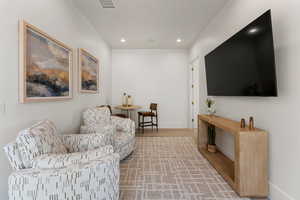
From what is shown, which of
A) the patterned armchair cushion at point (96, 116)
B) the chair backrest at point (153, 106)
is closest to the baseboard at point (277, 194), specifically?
the patterned armchair cushion at point (96, 116)

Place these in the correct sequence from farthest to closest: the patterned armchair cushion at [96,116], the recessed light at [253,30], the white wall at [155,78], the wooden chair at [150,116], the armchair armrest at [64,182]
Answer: the white wall at [155,78] < the wooden chair at [150,116] < the patterned armchair cushion at [96,116] < the recessed light at [253,30] < the armchair armrest at [64,182]

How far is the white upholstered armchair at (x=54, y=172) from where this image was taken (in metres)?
1.07

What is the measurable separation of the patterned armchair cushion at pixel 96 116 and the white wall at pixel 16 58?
149mm

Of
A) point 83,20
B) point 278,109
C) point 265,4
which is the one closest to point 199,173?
point 278,109

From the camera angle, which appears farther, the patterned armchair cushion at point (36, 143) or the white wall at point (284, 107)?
the white wall at point (284, 107)

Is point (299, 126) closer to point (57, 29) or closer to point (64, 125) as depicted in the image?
point (64, 125)

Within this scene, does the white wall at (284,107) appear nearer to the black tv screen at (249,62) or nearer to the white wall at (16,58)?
the black tv screen at (249,62)

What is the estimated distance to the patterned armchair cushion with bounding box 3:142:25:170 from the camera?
116 centimetres

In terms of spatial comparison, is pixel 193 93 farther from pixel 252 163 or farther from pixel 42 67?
pixel 42 67

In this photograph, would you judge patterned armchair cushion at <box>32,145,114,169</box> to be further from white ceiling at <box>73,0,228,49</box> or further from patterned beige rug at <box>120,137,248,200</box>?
white ceiling at <box>73,0,228,49</box>

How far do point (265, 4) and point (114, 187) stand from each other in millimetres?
2511

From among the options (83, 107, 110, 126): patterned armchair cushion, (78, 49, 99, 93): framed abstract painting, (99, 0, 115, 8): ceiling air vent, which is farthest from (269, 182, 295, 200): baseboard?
(99, 0, 115, 8): ceiling air vent

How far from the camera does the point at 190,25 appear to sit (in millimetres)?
3518

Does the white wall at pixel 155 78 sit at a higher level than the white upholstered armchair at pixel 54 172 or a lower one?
higher
